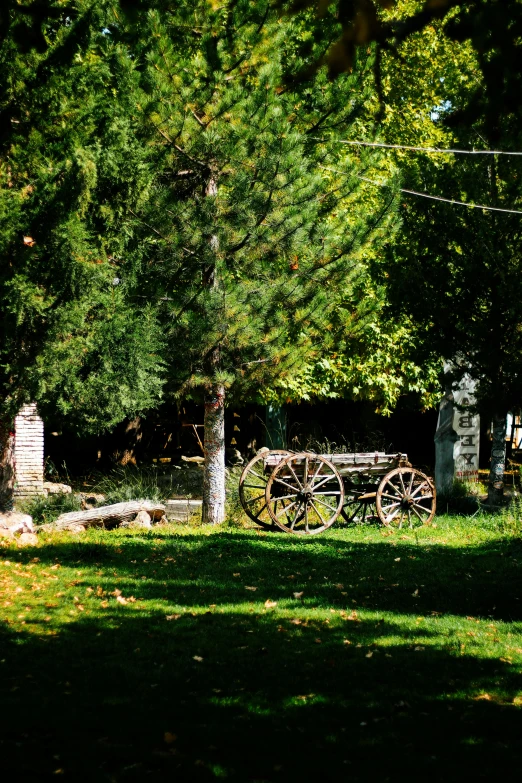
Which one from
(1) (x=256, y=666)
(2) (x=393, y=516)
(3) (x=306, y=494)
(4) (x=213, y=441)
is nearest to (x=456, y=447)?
(2) (x=393, y=516)

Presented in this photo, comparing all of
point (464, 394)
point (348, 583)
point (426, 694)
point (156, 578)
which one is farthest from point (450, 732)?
point (464, 394)

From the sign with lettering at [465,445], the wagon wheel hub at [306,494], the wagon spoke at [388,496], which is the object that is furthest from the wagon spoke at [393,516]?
the sign with lettering at [465,445]

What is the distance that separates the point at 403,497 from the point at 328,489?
1.20 meters

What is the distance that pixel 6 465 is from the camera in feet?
35.9

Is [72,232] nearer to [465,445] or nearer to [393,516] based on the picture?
[393,516]

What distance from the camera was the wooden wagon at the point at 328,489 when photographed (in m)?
11.7

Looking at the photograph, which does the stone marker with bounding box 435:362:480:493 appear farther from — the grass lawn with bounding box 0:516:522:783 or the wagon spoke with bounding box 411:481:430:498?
the grass lawn with bounding box 0:516:522:783

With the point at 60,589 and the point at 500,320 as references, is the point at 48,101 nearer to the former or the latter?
the point at 60,589

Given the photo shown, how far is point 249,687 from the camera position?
183 inches

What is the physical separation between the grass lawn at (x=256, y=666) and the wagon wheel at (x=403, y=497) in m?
3.04

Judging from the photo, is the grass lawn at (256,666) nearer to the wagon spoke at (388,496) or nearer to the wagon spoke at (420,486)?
the wagon spoke at (388,496)

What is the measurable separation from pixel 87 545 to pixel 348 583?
3103 mm

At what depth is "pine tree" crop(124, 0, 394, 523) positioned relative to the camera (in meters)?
11.1

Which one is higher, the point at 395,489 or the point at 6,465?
the point at 6,465
